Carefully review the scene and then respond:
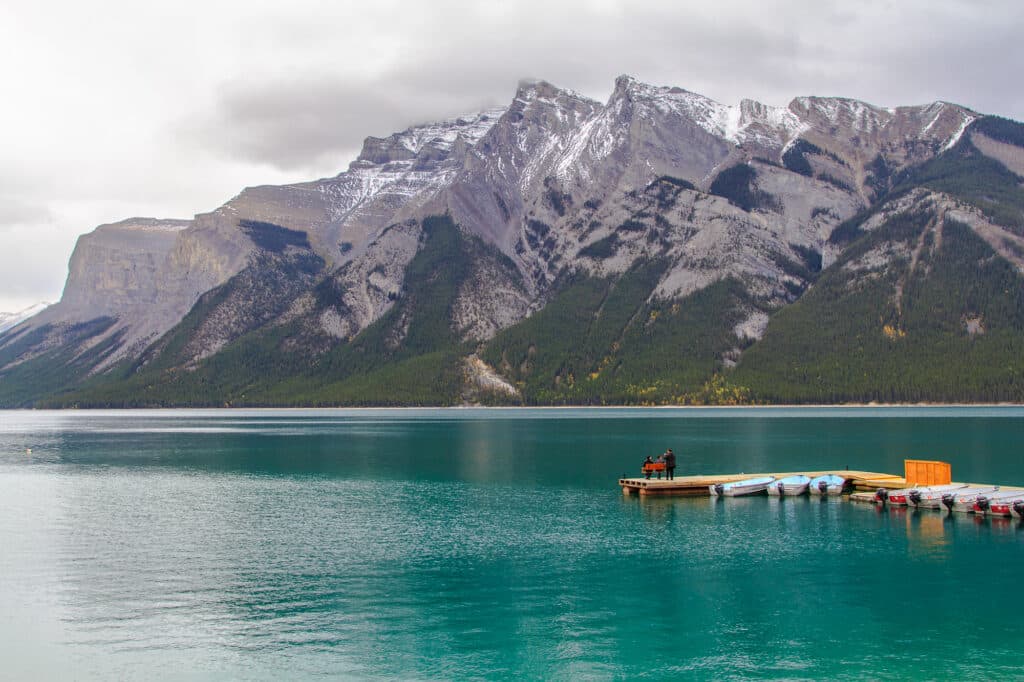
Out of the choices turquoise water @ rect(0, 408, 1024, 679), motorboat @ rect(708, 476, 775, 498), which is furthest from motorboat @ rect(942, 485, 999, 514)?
motorboat @ rect(708, 476, 775, 498)

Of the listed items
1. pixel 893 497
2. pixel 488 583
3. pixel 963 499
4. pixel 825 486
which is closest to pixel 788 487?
pixel 825 486

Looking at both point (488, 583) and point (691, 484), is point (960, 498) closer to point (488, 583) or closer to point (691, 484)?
point (691, 484)

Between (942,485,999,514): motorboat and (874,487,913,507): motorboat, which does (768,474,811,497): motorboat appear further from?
(942,485,999,514): motorboat

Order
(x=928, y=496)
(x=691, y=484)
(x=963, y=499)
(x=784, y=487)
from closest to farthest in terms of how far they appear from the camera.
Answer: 1. (x=963, y=499)
2. (x=928, y=496)
3. (x=784, y=487)
4. (x=691, y=484)

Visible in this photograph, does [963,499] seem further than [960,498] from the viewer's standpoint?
No

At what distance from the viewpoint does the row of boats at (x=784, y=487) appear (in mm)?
90062

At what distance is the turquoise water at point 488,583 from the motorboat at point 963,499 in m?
2.88

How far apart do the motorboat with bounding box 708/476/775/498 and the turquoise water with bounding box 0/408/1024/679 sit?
2234 mm

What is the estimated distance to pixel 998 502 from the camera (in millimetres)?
76312

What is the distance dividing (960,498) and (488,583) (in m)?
46.5

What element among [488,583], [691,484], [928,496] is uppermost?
[691,484]

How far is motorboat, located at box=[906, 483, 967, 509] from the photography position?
8100 centimetres

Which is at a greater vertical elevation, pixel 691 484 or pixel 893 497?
pixel 691 484

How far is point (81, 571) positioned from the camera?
5834 cm
